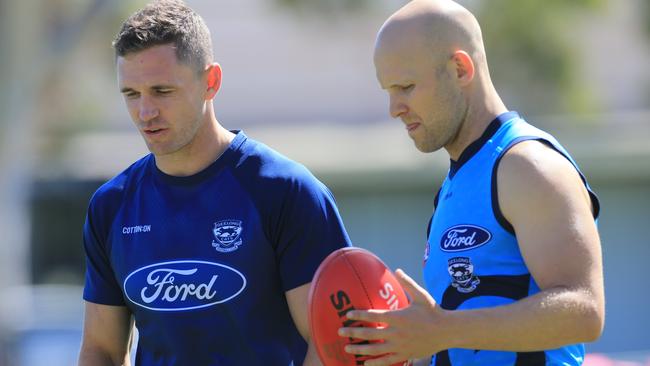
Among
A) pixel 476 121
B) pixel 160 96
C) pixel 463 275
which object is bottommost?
pixel 463 275

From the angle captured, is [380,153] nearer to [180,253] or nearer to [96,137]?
Result: [96,137]

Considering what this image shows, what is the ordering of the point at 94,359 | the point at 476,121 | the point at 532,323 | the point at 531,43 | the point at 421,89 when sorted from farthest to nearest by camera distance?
the point at 531,43 → the point at 94,359 → the point at 476,121 → the point at 421,89 → the point at 532,323

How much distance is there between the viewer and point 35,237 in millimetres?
23750

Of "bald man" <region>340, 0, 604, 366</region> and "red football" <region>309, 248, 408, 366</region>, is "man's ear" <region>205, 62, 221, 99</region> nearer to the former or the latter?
"bald man" <region>340, 0, 604, 366</region>

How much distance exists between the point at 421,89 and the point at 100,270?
1.53 metres

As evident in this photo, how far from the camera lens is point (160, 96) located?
13.8 feet

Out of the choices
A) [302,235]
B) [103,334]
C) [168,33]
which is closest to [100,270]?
[103,334]

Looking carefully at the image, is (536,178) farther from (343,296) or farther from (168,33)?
(168,33)

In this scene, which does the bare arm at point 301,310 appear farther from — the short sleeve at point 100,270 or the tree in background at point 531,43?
the tree in background at point 531,43

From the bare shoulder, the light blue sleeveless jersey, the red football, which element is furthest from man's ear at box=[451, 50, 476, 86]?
the red football

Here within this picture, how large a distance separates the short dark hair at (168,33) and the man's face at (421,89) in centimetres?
78

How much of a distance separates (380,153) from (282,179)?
63.7 feet

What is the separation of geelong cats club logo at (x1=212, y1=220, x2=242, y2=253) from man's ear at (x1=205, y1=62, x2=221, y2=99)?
0.47 metres

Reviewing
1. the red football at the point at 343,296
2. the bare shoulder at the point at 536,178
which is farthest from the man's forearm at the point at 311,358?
the bare shoulder at the point at 536,178
